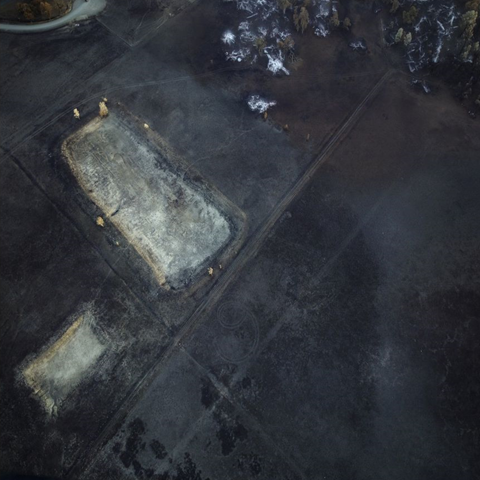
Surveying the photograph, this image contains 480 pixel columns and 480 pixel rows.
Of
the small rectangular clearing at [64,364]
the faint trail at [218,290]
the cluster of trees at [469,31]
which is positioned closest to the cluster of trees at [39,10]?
the faint trail at [218,290]

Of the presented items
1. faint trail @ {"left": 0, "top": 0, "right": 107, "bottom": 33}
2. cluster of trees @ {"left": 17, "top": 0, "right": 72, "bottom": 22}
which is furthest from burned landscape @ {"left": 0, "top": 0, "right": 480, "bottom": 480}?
cluster of trees @ {"left": 17, "top": 0, "right": 72, "bottom": 22}

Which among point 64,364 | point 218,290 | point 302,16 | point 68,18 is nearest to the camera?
point 64,364

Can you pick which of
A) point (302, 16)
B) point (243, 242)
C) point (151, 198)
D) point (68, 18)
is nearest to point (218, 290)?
point (243, 242)

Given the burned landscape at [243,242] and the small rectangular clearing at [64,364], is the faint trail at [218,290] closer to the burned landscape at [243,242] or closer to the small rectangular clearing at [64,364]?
the burned landscape at [243,242]

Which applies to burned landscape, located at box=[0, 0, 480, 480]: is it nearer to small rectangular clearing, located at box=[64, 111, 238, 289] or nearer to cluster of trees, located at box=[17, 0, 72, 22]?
small rectangular clearing, located at box=[64, 111, 238, 289]

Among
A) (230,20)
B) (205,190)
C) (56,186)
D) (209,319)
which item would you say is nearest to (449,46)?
(230,20)

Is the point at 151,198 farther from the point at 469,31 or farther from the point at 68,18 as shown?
the point at 469,31

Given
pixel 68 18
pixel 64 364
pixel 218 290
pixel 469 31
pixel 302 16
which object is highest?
pixel 68 18
